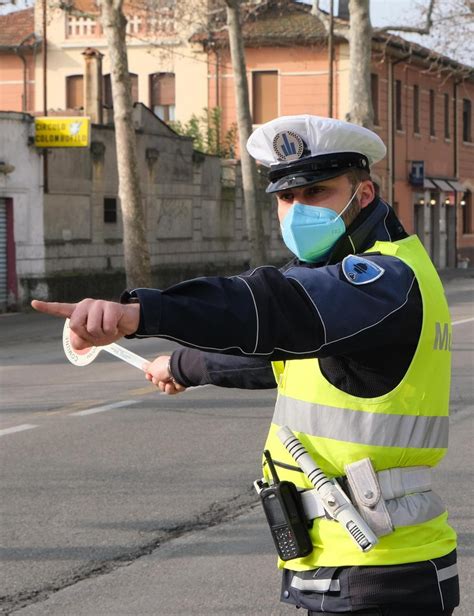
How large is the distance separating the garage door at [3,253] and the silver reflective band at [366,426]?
22.1 meters

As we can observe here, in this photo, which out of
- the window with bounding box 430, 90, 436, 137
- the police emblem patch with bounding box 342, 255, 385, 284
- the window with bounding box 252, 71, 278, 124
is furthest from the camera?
the window with bounding box 430, 90, 436, 137

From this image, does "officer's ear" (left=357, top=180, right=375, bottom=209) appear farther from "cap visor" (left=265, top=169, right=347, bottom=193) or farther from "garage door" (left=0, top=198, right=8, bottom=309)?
"garage door" (left=0, top=198, right=8, bottom=309)

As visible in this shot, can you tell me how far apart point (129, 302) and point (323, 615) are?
0.92 metres

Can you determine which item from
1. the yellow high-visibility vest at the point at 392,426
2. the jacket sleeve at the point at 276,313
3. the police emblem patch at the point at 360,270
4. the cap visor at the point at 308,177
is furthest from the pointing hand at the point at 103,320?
the cap visor at the point at 308,177

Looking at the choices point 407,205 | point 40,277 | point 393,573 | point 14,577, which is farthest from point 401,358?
point 407,205

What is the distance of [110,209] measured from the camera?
1120 inches

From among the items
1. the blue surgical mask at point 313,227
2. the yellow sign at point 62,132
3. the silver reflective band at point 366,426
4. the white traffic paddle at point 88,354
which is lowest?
the silver reflective band at point 366,426

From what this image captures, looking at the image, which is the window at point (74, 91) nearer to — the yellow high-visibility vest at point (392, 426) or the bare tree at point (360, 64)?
the bare tree at point (360, 64)

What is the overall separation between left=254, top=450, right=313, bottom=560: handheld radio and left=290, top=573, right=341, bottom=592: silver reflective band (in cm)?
6

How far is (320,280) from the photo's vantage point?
7.88ft

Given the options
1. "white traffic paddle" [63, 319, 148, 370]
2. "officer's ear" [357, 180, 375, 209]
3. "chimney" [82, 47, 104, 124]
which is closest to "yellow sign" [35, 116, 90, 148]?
"chimney" [82, 47, 104, 124]

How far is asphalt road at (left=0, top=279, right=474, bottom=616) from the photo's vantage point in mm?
5527

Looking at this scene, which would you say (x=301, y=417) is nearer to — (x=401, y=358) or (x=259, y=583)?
(x=401, y=358)

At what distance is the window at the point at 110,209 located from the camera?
2828 centimetres
